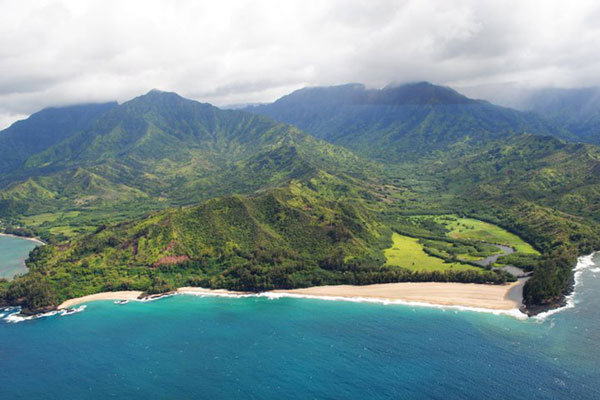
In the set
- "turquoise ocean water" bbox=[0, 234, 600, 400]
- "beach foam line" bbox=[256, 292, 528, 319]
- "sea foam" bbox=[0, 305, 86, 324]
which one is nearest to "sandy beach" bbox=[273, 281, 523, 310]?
"beach foam line" bbox=[256, 292, 528, 319]

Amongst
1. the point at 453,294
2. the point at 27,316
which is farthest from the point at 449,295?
the point at 27,316

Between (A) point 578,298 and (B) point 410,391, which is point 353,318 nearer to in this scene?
(B) point 410,391

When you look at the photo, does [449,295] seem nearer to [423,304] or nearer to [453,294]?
[453,294]

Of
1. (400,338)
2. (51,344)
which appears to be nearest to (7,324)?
(51,344)

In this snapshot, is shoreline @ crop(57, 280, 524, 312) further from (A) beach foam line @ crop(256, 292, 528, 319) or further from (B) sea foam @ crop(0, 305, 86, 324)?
(B) sea foam @ crop(0, 305, 86, 324)

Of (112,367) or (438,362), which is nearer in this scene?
(438,362)

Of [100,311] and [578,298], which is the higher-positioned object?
[100,311]
